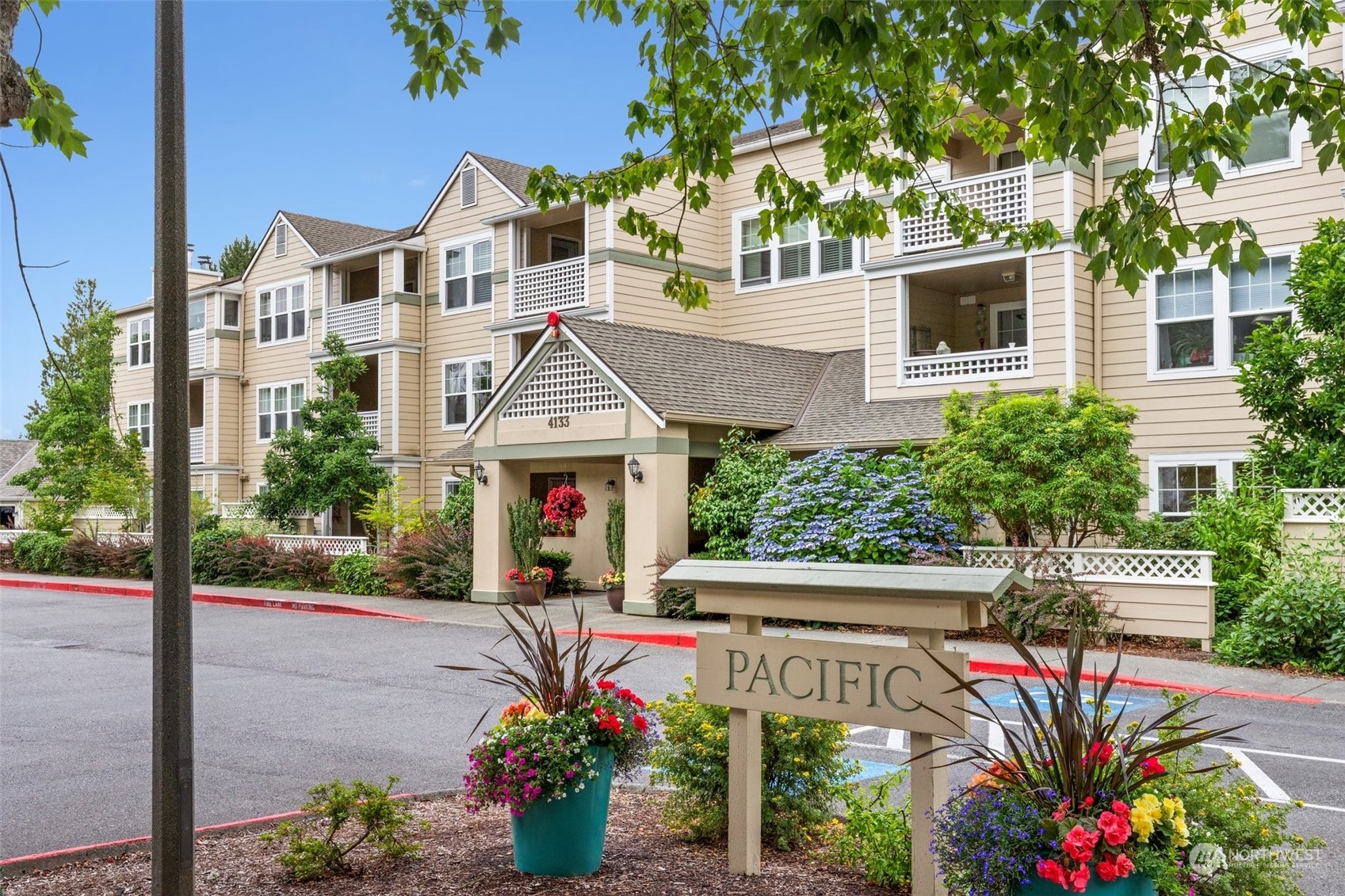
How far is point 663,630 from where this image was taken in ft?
58.6

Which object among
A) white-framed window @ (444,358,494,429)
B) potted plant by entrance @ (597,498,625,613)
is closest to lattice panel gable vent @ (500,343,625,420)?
potted plant by entrance @ (597,498,625,613)

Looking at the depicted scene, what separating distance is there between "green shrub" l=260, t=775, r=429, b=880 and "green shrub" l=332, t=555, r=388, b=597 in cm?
1997

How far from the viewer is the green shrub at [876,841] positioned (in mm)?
5309

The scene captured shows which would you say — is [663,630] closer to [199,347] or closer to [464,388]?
[464,388]

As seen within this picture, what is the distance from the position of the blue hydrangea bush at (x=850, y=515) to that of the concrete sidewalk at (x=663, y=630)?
1387 millimetres

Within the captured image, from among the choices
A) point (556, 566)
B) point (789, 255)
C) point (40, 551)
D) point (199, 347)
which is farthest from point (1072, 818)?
point (199, 347)

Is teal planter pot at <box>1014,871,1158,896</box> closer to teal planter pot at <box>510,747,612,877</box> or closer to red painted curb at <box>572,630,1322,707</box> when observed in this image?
teal planter pot at <box>510,747,612,877</box>

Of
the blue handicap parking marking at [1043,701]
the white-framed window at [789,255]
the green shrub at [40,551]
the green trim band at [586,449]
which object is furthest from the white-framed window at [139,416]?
the blue handicap parking marking at [1043,701]

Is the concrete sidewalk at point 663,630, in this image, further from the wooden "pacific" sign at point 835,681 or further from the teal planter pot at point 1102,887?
the teal planter pot at point 1102,887

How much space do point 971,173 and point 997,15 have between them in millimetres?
19211

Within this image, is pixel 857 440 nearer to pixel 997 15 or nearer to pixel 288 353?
pixel 997 15

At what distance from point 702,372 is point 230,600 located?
37.9 feet

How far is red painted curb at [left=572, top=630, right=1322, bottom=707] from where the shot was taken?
12.1 m

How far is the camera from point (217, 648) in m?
16.9
